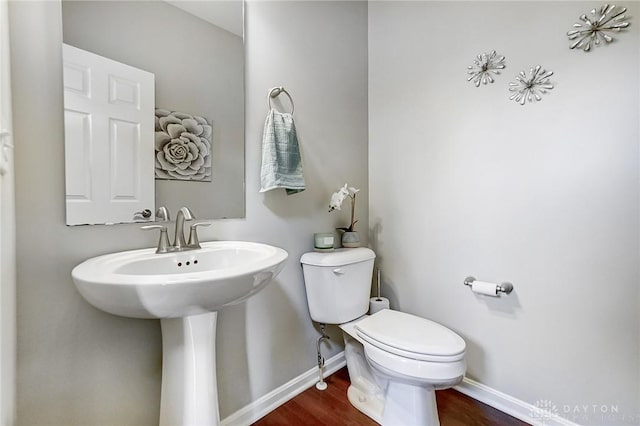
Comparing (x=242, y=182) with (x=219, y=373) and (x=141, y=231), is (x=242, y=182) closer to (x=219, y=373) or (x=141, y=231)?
(x=141, y=231)

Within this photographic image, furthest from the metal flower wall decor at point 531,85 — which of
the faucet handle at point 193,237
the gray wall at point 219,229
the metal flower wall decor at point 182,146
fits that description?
the faucet handle at point 193,237

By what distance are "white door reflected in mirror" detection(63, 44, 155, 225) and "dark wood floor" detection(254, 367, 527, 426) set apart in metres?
1.15

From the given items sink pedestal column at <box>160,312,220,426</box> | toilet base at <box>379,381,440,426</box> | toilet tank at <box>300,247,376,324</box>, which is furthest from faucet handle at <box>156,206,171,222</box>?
toilet base at <box>379,381,440,426</box>

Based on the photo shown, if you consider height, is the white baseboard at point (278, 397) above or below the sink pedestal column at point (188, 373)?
below

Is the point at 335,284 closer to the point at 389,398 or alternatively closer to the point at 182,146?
the point at 389,398

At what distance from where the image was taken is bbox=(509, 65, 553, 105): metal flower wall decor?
131cm

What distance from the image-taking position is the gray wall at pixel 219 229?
861 mm

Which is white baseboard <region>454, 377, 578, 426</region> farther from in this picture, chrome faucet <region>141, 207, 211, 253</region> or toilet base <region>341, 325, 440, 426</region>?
chrome faucet <region>141, 207, 211, 253</region>

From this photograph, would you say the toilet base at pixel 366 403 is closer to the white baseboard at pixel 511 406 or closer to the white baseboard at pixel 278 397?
the white baseboard at pixel 278 397

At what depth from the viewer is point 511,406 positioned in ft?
4.71

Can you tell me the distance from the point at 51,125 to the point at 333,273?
1.21 metres

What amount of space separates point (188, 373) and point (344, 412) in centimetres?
87

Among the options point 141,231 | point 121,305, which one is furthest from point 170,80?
point 121,305

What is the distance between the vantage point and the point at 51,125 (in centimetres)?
90
